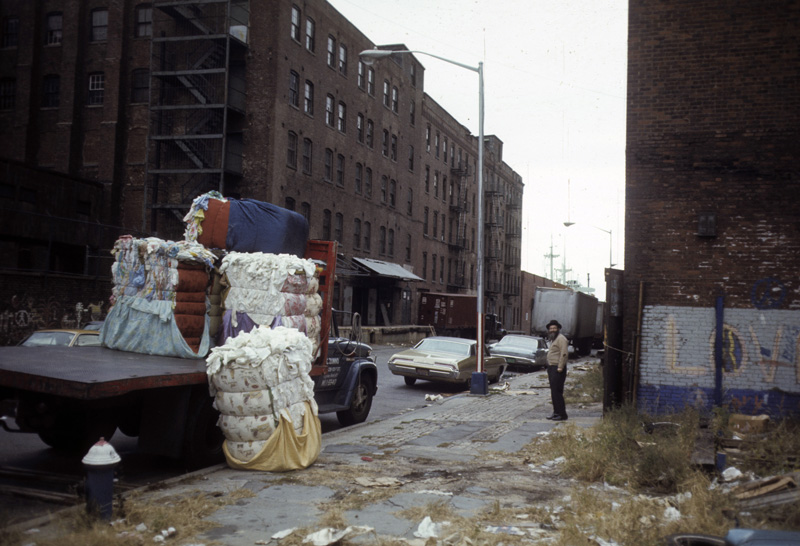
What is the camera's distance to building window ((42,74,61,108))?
122ft

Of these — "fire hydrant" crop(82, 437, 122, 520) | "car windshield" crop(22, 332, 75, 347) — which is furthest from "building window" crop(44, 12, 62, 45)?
"fire hydrant" crop(82, 437, 122, 520)

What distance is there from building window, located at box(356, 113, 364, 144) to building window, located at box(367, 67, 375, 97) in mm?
1957

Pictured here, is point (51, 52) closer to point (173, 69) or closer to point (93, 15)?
point (93, 15)

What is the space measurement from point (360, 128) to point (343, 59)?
4.29 m

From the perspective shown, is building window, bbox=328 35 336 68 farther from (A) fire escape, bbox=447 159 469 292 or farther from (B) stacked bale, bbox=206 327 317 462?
(B) stacked bale, bbox=206 327 317 462

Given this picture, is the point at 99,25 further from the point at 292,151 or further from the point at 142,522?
the point at 142,522

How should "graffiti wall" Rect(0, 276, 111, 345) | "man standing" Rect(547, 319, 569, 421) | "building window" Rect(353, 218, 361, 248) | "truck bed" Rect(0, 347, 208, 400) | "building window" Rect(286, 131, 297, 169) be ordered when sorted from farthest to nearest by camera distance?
"building window" Rect(353, 218, 361, 248), "building window" Rect(286, 131, 297, 169), "graffiti wall" Rect(0, 276, 111, 345), "man standing" Rect(547, 319, 569, 421), "truck bed" Rect(0, 347, 208, 400)

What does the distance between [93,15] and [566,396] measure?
32088 mm

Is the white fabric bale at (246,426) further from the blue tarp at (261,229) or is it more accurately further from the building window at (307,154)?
the building window at (307,154)

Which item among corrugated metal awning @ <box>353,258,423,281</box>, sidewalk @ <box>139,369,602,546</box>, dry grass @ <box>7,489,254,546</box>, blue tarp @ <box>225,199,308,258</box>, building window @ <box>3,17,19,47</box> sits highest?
building window @ <box>3,17,19,47</box>

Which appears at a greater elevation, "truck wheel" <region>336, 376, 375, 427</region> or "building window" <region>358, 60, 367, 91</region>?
"building window" <region>358, 60, 367, 91</region>

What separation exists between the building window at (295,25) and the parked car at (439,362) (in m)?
22.3

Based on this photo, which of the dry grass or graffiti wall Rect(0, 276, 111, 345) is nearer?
the dry grass

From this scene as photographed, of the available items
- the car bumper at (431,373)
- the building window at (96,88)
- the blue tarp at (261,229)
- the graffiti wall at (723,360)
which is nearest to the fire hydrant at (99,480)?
the blue tarp at (261,229)
